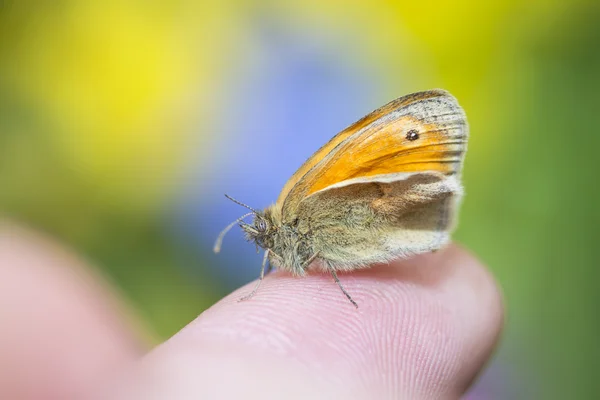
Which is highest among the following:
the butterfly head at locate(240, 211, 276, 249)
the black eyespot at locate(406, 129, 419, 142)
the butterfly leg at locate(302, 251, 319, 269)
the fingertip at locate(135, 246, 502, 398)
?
the black eyespot at locate(406, 129, 419, 142)

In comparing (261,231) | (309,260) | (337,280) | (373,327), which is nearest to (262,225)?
(261,231)

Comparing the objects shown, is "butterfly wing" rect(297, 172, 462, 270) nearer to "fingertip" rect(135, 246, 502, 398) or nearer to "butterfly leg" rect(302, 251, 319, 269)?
"butterfly leg" rect(302, 251, 319, 269)

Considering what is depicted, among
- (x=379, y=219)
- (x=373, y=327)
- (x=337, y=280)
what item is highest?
(x=379, y=219)

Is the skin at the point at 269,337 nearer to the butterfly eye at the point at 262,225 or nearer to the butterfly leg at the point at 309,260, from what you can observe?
the butterfly leg at the point at 309,260


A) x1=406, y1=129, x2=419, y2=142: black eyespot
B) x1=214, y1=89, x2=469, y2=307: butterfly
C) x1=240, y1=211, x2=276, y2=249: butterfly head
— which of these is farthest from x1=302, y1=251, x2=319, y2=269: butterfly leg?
x1=406, y1=129, x2=419, y2=142: black eyespot

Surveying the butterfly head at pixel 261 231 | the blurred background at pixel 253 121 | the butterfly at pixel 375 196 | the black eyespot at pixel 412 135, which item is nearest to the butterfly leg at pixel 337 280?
the butterfly at pixel 375 196

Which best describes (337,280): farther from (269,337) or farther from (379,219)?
(269,337)

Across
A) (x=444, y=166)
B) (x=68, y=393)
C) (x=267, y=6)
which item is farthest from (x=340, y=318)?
(x=267, y=6)
